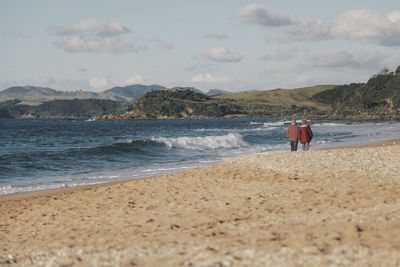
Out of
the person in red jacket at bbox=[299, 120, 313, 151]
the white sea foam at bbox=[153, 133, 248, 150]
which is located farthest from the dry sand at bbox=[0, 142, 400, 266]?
the white sea foam at bbox=[153, 133, 248, 150]

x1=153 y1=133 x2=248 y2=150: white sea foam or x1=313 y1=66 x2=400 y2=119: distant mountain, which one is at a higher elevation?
x1=313 y1=66 x2=400 y2=119: distant mountain

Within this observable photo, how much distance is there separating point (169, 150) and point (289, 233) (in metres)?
36.4

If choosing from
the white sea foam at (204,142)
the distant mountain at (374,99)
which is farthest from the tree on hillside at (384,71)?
the white sea foam at (204,142)

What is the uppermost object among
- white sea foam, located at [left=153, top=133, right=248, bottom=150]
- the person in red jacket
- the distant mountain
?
the distant mountain

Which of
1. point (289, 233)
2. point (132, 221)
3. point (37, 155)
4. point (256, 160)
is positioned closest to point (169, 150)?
point (37, 155)

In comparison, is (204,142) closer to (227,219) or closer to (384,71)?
(227,219)

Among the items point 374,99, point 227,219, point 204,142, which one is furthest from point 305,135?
point 374,99

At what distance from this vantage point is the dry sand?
28.3 feet

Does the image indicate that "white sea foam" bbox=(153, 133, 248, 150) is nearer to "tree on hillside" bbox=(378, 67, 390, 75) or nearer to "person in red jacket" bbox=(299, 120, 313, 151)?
"person in red jacket" bbox=(299, 120, 313, 151)

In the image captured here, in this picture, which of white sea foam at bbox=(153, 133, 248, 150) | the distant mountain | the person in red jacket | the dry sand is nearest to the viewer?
the dry sand

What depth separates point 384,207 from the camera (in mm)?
12922

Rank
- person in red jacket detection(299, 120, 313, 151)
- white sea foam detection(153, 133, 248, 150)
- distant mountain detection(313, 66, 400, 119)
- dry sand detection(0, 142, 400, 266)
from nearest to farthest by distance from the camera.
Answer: dry sand detection(0, 142, 400, 266), person in red jacket detection(299, 120, 313, 151), white sea foam detection(153, 133, 248, 150), distant mountain detection(313, 66, 400, 119)

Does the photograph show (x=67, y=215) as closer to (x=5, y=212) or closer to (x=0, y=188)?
(x=5, y=212)

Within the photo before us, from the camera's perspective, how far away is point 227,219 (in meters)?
13.2
